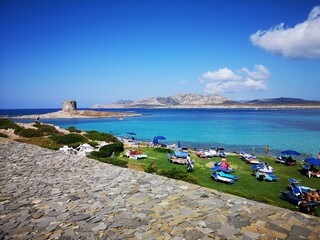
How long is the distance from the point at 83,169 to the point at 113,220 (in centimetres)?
628

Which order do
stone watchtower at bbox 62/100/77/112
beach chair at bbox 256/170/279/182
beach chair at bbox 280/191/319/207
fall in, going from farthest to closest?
stone watchtower at bbox 62/100/77/112 → beach chair at bbox 256/170/279/182 → beach chair at bbox 280/191/319/207

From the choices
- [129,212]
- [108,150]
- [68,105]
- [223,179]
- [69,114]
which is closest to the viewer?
[129,212]

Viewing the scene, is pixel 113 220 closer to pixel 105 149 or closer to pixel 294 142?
pixel 105 149

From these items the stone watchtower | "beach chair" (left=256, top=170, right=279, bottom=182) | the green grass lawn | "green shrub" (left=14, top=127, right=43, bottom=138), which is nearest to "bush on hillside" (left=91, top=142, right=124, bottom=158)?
the green grass lawn

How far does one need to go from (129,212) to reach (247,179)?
46.1ft

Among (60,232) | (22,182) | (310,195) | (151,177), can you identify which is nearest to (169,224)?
(60,232)

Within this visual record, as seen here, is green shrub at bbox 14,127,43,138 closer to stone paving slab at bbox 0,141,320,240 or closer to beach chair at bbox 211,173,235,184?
stone paving slab at bbox 0,141,320,240

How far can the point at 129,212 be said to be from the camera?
7312mm

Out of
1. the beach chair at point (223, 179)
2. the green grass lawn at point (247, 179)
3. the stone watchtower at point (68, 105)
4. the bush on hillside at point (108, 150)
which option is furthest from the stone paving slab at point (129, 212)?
the stone watchtower at point (68, 105)

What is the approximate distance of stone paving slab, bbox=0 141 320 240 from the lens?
6035 millimetres

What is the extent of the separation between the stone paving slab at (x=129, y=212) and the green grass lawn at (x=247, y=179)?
13.6 ft

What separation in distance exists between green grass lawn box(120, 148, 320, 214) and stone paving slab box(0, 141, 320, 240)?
4.15m

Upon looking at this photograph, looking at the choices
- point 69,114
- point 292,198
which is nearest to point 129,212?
point 292,198

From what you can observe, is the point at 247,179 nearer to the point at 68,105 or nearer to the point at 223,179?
the point at 223,179
